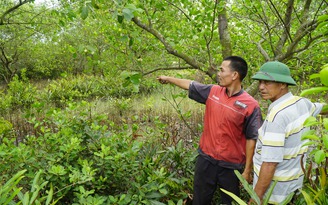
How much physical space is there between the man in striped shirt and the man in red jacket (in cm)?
46

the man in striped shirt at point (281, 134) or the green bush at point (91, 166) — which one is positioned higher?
the man in striped shirt at point (281, 134)

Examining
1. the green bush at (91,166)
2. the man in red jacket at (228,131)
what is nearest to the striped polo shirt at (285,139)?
the man in red jacket at (228,131)

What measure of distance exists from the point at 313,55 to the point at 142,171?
2.98 metres

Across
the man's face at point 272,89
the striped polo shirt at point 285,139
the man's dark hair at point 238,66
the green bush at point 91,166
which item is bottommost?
the green bush at point 91,166

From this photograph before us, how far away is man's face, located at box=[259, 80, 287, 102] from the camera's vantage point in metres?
1.92

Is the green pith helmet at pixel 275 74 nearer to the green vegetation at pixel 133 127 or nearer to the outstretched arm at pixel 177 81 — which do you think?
the green vegetation at pixel 133 127

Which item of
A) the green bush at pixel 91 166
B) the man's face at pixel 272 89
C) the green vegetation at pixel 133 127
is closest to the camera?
the green vegetation at pixel 133 127

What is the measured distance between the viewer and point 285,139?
1818 millimetres

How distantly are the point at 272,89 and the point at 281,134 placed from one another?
342mm

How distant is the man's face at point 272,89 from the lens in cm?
192

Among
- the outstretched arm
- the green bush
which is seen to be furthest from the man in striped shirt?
the outstretched arm

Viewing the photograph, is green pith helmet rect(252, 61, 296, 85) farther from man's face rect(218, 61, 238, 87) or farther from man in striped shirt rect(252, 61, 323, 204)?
man's face rect(218, 61, 238, 87)

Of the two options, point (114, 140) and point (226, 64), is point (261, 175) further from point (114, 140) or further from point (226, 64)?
point (114, 140)

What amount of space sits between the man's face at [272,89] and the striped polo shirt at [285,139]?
4 centimetres
